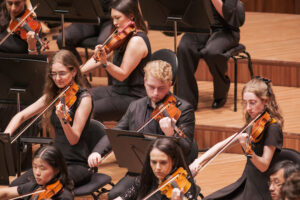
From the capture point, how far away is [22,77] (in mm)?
3754

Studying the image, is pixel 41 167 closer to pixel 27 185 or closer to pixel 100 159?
pixel 27 185

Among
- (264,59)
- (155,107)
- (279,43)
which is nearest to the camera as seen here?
(155,107)

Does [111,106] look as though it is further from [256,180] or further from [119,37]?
[256,180]

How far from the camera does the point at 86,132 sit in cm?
357

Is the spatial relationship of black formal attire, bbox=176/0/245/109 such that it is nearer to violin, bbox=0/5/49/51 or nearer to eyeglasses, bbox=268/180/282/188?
violin, bbox=0/5/49/51

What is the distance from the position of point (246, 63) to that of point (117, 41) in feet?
4.44

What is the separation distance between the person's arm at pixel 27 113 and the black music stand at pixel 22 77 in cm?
8

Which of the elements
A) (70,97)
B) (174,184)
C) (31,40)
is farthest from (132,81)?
(174,184)

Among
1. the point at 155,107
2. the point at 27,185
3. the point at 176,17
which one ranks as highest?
the point at 176,17

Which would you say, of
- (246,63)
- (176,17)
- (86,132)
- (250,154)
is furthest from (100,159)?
(246,63)

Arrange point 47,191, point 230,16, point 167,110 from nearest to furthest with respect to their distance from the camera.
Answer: point 47,191, point 167,110, point 230,16

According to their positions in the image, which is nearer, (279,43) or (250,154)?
(250,154)

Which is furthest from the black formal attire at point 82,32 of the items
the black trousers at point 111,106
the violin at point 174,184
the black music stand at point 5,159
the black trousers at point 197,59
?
the violin at point 174,184

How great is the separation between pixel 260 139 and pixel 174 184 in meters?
0.57
